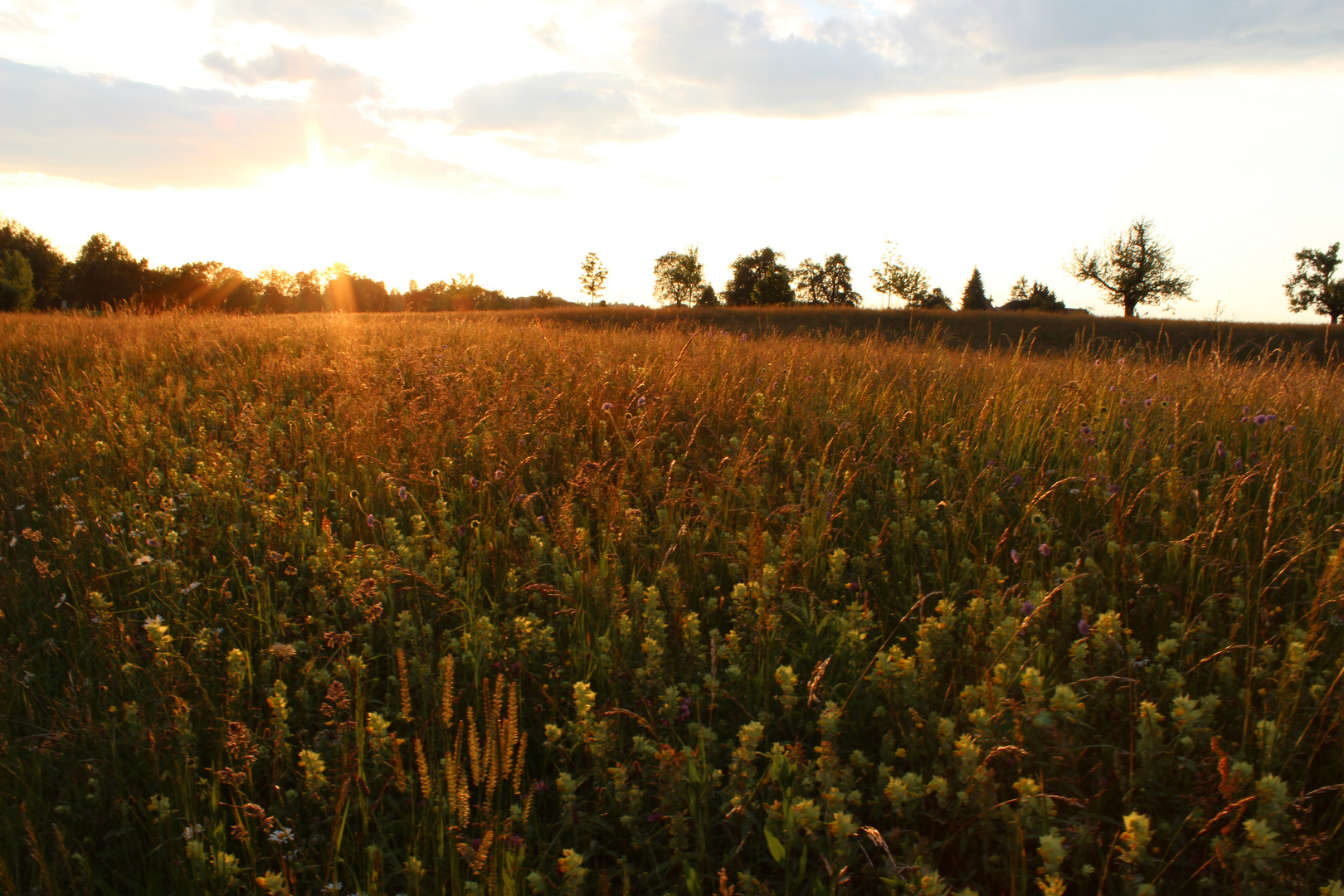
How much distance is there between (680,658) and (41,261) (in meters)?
83.4

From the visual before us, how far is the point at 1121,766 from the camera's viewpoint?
148 cm

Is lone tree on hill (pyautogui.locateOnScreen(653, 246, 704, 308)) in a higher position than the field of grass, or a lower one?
higher

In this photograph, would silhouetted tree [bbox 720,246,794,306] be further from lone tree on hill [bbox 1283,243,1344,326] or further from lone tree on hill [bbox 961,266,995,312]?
lone tree on hill [bbox 1283,243,1344,326]

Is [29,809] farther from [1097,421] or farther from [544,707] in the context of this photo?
[1097,421]

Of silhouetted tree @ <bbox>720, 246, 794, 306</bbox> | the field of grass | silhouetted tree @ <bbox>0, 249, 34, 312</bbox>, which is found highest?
silhouetted tree @ <bbox>720, 246, 794, 306</bbox>

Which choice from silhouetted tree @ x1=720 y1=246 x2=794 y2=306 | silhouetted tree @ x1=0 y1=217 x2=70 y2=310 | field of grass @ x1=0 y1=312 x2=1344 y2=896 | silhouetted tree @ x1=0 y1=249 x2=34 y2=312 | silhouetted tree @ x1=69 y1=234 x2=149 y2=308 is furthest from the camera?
silhouetted tree @ x1=720 y1=246 x2=794 y2=306

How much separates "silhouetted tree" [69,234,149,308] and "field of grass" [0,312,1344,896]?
68914 mm

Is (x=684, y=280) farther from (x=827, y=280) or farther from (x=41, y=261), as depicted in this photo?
(x=41, y=261)

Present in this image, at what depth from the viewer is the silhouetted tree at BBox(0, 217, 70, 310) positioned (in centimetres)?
5756

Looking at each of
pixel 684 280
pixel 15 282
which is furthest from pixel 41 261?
pixel 684 280

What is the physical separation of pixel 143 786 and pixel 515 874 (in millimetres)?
1071

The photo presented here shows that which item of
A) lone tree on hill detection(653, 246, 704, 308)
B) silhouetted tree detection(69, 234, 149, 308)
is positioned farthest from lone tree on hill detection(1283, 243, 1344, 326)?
silhouetted tree detection(69, 234, 149, 308)

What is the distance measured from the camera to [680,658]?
1.94 m

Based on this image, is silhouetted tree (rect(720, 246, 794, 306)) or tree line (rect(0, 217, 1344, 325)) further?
silhouetted tree (rect(720, 246, 794, 306))
